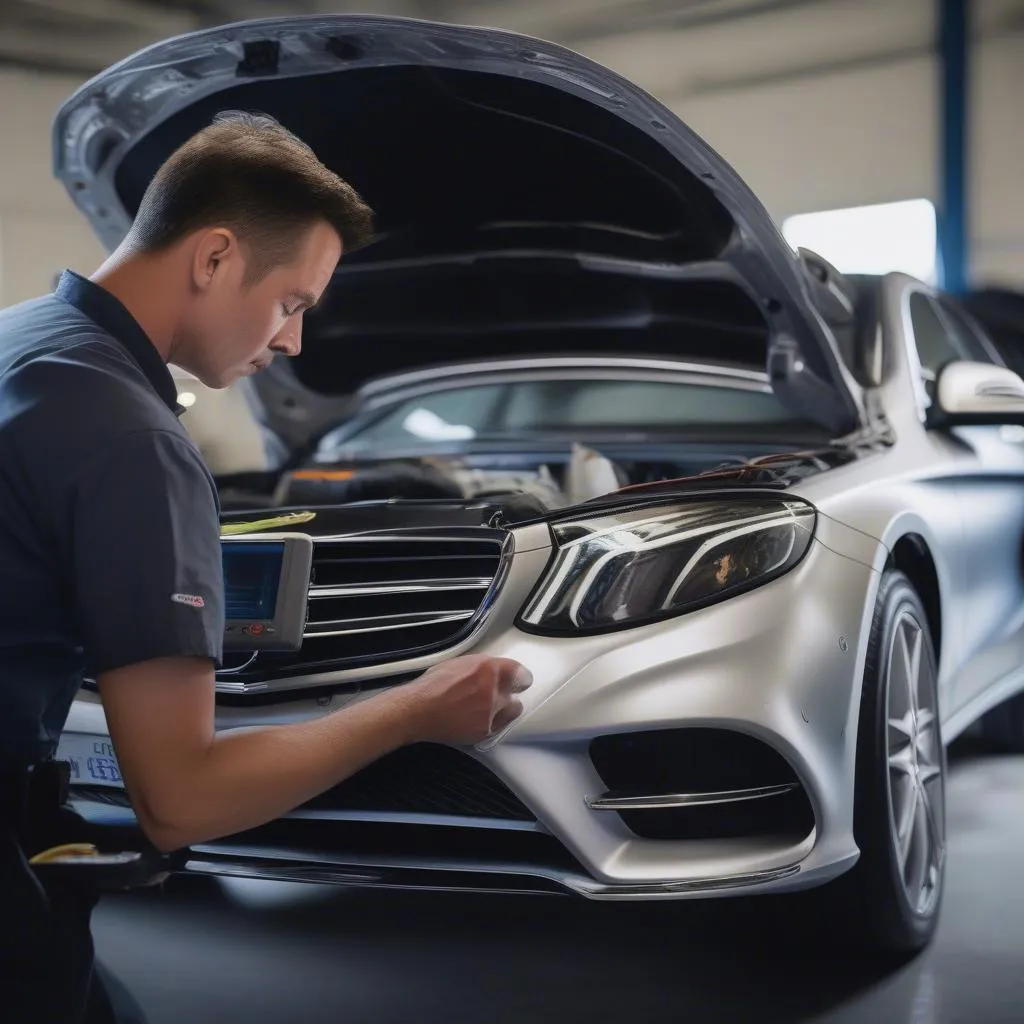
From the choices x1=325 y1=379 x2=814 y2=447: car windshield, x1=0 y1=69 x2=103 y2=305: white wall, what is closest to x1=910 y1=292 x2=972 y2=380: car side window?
x1=325 y1=379 x2=814 y2=447: car windshield

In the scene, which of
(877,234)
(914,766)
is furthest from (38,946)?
(877,234)

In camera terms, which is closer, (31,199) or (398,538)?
(398,538)

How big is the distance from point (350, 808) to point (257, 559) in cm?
36

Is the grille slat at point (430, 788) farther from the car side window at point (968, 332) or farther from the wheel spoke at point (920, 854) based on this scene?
the car side window at point (968, 332)

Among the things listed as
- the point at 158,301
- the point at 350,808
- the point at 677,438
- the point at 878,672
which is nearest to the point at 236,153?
the point at 158,301

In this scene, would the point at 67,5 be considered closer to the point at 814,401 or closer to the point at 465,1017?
the point at 814,401

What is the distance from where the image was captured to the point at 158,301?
1202mm

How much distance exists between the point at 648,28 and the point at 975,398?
8.87 m

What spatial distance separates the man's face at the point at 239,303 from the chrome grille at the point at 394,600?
63 cm

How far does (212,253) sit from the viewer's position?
1.20 metres

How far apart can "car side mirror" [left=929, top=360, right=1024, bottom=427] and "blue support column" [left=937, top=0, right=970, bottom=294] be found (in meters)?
7.08

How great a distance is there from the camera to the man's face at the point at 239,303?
1.20 metres

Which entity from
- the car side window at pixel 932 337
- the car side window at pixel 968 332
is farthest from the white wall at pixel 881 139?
the car side window at pixel 932 337

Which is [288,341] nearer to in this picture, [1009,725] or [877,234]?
[1009,725]
